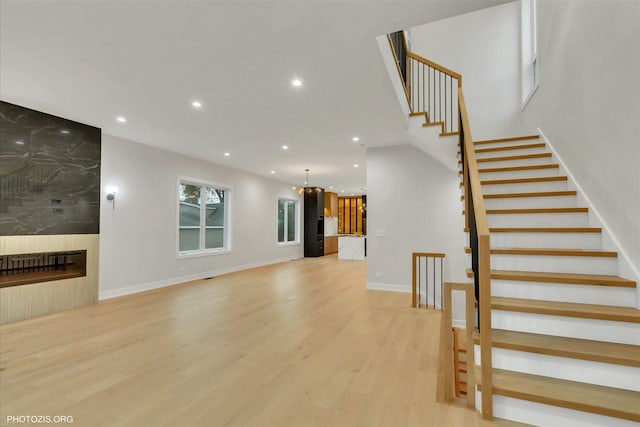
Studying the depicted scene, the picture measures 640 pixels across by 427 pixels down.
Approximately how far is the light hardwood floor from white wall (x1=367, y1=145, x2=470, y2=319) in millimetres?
1208

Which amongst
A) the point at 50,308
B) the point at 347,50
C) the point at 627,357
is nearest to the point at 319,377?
the point at 627,357

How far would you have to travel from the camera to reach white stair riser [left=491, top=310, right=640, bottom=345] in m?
1.97

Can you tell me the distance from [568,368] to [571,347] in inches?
5.0

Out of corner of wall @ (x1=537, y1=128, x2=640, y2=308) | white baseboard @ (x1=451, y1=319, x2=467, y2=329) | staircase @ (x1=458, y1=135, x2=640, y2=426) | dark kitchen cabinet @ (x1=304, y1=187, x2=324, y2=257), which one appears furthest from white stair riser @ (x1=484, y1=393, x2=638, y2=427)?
dark kitchen cabinet @ (x1=304, y1=187, x2=324, y2=257)

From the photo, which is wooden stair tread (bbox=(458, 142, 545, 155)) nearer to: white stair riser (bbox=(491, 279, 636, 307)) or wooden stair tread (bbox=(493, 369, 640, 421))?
white stair riser (bbox=(491, 279, 636, 307))

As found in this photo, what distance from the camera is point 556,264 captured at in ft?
8.39

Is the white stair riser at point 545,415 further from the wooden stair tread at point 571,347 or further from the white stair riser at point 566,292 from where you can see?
the white stair riser at point 566,292

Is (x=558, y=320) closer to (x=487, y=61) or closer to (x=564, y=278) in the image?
(x=564, y=278)

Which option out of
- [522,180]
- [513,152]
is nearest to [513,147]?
[513,152]

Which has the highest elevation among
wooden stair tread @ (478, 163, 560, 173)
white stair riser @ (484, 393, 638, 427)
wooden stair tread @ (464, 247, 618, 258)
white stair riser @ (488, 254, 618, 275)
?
wooden stair tread @ (478, 163, 560, 173)

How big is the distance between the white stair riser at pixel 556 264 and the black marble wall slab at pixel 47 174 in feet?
19.2

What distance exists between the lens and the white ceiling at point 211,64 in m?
2.32

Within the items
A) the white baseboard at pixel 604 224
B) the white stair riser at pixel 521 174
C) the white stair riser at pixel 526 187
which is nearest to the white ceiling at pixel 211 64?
the white stair riser at pixel 521 174

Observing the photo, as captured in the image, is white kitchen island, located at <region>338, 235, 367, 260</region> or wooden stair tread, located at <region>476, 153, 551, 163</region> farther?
white kitchen island, located at <region>338, 235, 367, 260</region>
